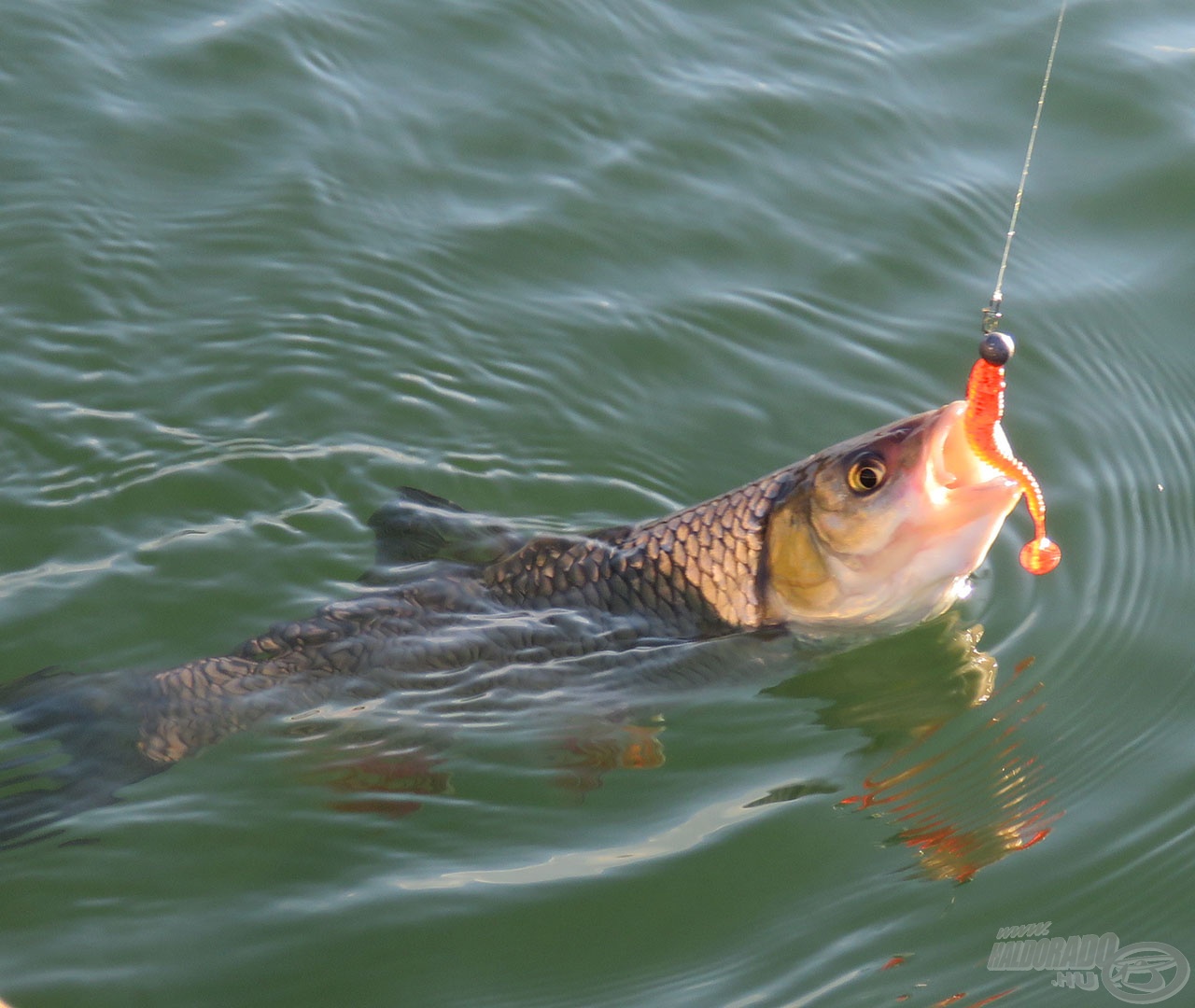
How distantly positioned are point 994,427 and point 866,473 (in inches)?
17.2

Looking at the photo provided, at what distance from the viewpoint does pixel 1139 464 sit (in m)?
5.95

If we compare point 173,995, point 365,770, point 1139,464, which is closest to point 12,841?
point 173,995

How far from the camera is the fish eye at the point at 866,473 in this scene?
14.9ft

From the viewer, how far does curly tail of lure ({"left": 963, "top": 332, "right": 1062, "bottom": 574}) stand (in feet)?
13.3

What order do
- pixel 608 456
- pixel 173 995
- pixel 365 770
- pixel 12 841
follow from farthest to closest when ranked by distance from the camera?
pixel 608 456 < pixel 365 770 < pixel 12 841 < pixel 173 995

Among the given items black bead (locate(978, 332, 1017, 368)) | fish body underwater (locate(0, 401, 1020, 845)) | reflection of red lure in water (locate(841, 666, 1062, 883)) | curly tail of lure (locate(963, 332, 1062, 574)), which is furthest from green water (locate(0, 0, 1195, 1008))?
black bead (locate(978, 332, 1017, 368))

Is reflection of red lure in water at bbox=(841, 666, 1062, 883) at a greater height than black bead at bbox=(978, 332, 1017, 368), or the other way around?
black bead at bbox=(978, 332, 1017, 368)

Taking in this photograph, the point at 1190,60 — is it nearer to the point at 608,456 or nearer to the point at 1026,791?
the point at 608,456

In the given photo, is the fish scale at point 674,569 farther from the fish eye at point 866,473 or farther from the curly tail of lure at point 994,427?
the curly tail of lure at point 994,427

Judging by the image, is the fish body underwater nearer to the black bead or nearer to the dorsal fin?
the dorsal fin

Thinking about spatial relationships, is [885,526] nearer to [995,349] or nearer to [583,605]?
A: [995,349]

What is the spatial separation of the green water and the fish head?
0.25 meters

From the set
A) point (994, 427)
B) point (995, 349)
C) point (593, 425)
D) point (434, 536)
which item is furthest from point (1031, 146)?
point (434, 536)

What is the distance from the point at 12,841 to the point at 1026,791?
2.82 meters
